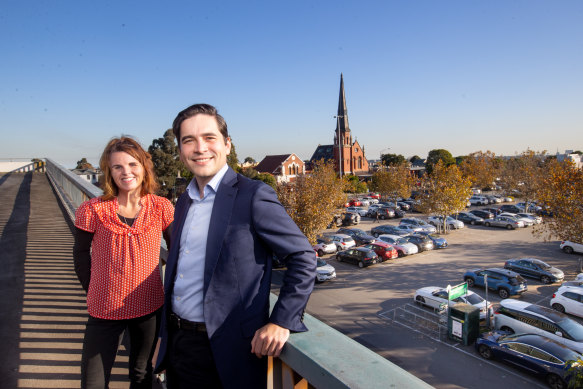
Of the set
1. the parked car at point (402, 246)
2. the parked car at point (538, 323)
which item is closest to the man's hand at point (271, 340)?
the parked car at point (538, 323)

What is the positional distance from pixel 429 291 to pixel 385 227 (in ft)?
47.1

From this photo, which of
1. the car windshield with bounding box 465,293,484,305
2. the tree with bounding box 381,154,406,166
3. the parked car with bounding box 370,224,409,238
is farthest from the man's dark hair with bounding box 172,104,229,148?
the tree with bounding box 381,154,406,166

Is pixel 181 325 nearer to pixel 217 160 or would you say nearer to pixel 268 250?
pixel 268 250

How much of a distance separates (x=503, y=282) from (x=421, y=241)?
325 inches

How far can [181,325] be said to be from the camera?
1808 mm

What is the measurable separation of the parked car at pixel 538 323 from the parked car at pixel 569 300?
7.50 feet

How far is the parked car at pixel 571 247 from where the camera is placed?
74.1 feet

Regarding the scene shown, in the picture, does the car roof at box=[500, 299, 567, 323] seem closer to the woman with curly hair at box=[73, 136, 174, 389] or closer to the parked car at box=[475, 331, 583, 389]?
the parked car at box=[475, 331, 583, 389]

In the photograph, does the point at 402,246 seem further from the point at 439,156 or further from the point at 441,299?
the point at 439,156

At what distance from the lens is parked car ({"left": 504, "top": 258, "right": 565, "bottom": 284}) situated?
17.5 meters

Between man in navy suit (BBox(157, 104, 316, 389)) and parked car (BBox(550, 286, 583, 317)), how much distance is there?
1749cm

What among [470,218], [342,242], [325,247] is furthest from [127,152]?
[470,218]

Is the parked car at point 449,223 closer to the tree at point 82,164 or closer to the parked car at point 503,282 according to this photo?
the parked car at point 503,282

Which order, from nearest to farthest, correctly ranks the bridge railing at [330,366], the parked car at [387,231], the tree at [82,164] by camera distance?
the bridge railing at [330,366]
the parked car at [387,231]
the tree at [82,164]
